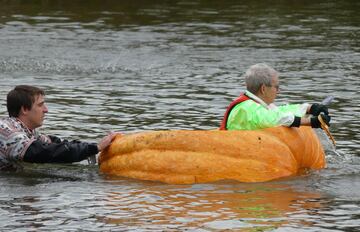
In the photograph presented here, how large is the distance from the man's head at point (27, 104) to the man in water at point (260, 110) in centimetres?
200

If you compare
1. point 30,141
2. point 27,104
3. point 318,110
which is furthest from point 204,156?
point 27,104

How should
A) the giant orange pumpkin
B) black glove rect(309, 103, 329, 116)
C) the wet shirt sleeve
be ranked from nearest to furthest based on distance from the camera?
the giant orange pumpkin → the wet shirt sleeve → black glove rect(309, 103, 329, 116)

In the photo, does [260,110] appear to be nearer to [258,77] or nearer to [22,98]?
[258,77]

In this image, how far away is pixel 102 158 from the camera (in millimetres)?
12219

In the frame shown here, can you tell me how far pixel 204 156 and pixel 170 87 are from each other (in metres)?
7.45

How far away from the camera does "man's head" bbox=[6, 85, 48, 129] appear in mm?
12047

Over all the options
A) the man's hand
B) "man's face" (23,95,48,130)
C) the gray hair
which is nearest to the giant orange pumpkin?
the man's hand

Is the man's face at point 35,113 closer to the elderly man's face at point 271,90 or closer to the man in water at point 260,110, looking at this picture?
the man in water at point 260,110

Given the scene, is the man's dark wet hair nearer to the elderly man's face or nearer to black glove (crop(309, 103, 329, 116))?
the elderly man's face

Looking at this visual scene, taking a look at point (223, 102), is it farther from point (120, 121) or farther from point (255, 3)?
point (255, 3)

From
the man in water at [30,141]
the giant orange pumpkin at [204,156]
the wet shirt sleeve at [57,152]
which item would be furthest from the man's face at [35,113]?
the giant orange pumpkin at [204,156]

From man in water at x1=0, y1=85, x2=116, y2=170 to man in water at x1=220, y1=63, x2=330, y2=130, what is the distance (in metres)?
1.33

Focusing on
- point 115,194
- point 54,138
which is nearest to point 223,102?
point 54,138

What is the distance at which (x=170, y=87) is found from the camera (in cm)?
1905
